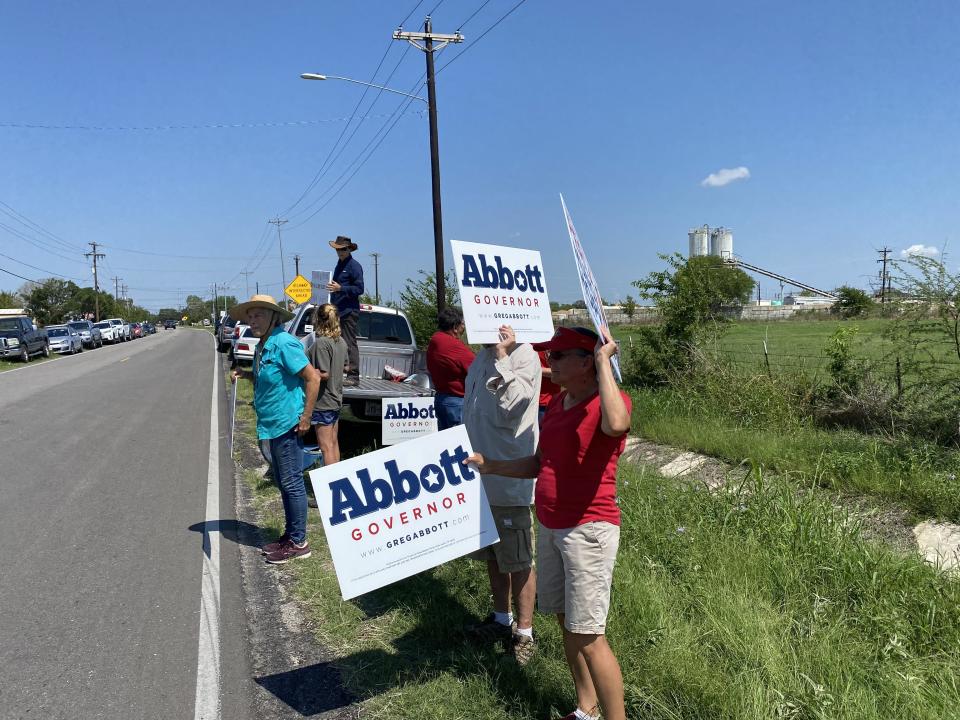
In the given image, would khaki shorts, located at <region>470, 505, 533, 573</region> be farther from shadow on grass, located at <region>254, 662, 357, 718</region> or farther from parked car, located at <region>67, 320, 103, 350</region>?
parked car, located at <region>67, 320, 103, 350</region>

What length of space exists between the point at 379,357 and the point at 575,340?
681cm

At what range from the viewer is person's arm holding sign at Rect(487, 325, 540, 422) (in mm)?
3639

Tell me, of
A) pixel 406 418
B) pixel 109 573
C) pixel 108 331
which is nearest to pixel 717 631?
pixel 406 418

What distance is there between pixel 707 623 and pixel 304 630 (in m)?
2.37

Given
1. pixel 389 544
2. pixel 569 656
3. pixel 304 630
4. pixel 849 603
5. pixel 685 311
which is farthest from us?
pixel 685 311

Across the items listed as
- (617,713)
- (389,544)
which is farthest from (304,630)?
(617,713)

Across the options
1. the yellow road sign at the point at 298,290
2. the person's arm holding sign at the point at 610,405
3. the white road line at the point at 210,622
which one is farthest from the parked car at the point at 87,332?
the person's arm holding sign at the point at 610,405

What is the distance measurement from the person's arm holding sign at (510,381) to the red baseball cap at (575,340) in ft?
2.10

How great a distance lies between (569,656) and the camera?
2967mm

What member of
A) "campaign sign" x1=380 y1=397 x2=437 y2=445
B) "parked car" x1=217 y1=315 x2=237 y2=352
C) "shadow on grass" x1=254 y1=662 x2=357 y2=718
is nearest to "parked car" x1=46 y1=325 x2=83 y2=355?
"parked car" x1=217 y1=315 x2=237 y2=352

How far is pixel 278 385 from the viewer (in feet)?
17.6

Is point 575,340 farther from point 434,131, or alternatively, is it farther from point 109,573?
point 434,131

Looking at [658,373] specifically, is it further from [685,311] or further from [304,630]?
[304,630]

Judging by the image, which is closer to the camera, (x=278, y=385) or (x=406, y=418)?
(x=278, y=385)
